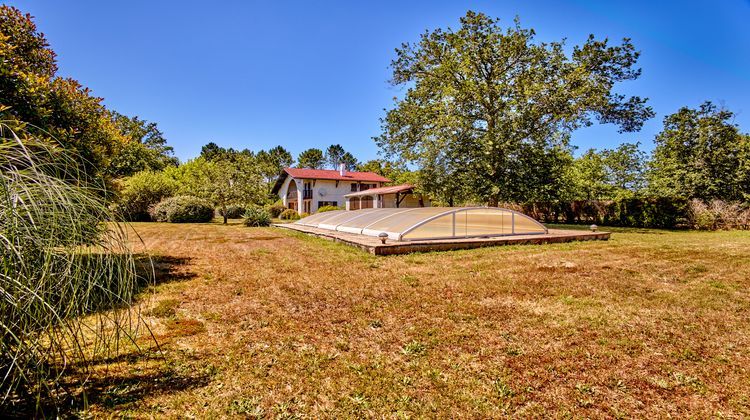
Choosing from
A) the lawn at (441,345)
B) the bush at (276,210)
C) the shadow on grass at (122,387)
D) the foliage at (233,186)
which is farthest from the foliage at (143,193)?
the shadow on grass at (122,387)

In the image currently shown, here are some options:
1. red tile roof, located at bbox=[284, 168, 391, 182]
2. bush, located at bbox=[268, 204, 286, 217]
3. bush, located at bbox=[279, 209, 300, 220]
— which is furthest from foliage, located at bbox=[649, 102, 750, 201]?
bush, located at bbox=[268, 204, 286, 217]

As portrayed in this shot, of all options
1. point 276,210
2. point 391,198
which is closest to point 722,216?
point 391,198

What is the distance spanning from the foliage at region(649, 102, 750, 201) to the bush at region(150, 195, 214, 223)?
29.4m

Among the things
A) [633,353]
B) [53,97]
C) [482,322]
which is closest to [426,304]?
[482,322]

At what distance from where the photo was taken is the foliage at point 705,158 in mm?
18250

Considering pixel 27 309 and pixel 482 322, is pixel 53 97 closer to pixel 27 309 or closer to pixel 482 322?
pixel 27 309

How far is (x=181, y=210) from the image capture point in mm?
23734

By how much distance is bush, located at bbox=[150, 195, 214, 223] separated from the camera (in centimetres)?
2378

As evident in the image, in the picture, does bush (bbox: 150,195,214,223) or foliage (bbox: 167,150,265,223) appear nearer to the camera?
bush (bbox: 150,195,214,223)

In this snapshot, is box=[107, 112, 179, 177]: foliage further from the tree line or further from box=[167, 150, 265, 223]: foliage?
the tree line

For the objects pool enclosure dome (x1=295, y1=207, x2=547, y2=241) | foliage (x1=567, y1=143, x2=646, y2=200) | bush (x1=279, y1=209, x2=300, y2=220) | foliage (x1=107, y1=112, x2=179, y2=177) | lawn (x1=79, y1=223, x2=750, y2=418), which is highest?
foliage (x1=107, y1=112, x2=179, y2=177)

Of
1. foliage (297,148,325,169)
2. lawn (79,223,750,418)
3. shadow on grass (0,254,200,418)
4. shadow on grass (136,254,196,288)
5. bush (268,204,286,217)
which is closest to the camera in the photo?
shadow on grass (0,254,200,418)

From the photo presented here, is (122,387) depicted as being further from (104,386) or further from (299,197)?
(299,197)

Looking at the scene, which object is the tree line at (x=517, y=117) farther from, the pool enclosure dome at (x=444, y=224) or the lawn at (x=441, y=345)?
the lawn at (x=441, y=345)
